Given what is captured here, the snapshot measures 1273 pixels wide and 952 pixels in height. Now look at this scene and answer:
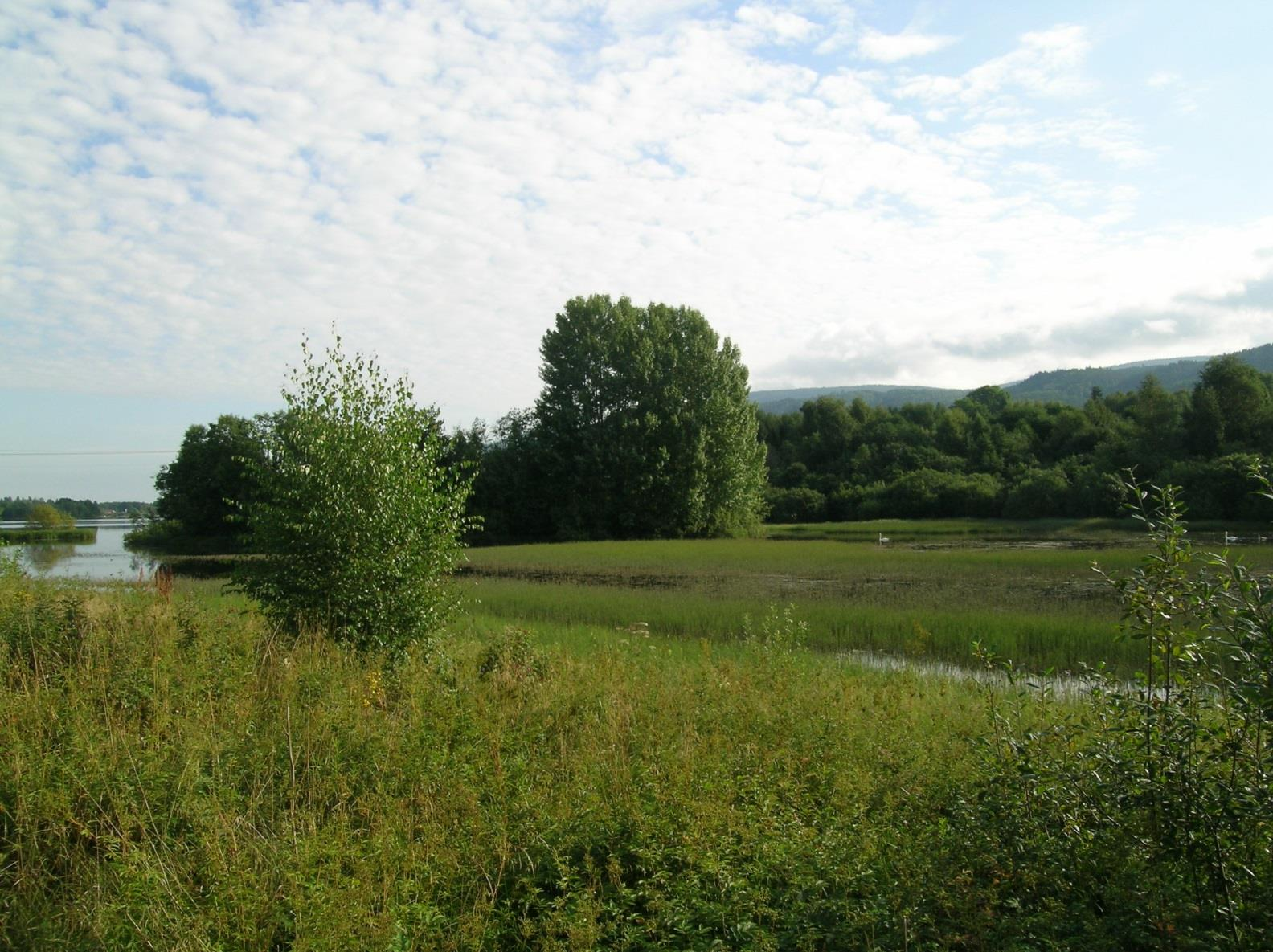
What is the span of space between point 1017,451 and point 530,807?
69760 millimetres

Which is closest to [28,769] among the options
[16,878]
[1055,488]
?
[16,878]

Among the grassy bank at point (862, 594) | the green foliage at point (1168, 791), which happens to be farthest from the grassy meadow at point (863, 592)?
the green foliage at point (1168, 791)

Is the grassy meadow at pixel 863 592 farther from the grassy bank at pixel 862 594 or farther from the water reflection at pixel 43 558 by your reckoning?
the water reflection at pixel 43 558

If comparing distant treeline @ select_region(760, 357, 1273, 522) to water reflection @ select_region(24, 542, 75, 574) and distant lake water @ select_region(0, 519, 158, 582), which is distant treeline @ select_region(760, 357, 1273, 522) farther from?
water reflection @ select_region(24, 542, 75, 574)

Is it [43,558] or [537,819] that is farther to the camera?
[43,558]

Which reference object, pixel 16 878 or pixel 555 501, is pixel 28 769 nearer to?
pixel 16 878

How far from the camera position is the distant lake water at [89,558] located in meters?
17.3

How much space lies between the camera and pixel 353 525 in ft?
32.0

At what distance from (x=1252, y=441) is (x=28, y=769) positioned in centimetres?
5047

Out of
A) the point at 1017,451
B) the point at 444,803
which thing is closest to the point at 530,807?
the point at 444,803

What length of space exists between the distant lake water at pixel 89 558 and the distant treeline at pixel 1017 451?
27932 mm

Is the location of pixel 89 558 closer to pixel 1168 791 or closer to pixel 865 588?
pixel 865 588

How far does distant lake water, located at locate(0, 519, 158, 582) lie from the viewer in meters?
17.3

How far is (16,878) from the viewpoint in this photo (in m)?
4.71
